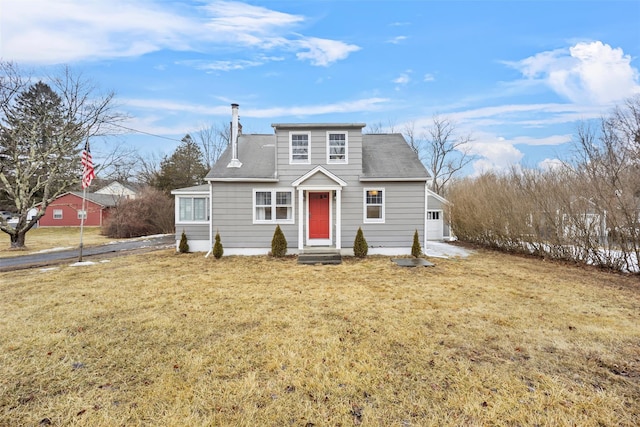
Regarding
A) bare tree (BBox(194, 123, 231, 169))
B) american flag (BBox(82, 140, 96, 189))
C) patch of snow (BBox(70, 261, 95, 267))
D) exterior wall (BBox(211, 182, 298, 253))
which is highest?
bare tree (BBox(194, 123, 231, 169))

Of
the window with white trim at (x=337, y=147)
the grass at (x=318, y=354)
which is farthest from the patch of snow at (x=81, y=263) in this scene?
the window with white trim at (x=337, y=147)

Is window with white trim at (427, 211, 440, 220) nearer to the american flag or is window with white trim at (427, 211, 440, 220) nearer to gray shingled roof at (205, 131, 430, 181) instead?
gray shingled roof at (205, 131, 430, 181)

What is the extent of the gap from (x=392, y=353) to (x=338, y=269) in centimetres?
548

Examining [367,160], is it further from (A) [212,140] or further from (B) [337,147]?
(A) [212,140]

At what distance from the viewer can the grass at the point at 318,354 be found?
2.75 meters

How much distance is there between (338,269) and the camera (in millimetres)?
9305

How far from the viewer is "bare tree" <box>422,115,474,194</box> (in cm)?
2970

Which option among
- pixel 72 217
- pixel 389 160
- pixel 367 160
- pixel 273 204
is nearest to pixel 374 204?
pixel 367 160

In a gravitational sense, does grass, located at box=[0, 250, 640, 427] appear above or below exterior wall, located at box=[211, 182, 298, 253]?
below

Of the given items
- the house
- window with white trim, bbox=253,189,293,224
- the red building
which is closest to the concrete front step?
the house

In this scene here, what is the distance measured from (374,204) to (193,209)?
25.3ft

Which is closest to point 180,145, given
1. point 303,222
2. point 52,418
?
point 303,222

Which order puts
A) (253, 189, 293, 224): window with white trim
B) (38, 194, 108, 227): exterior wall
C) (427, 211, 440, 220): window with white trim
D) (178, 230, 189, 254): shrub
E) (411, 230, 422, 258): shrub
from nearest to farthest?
(411, 230, 422, 258): shrub → (253, 189, 293, 224): window with white trim → (178, 230, 189, 254): shrub → (427, 211, 440, 220): window with white trim → (38, 194, 108, 227): exterior wall

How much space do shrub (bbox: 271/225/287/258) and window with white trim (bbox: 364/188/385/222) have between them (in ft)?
11.1
